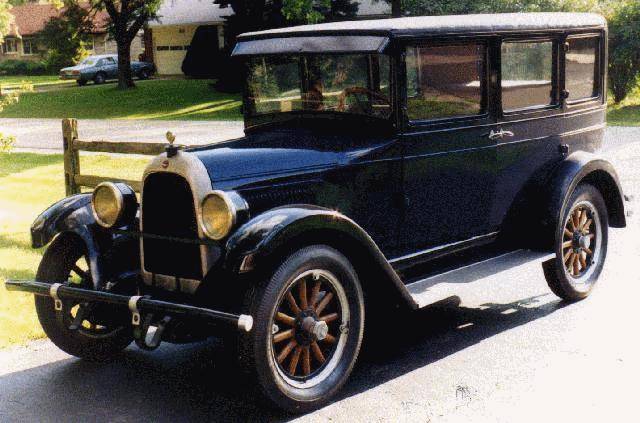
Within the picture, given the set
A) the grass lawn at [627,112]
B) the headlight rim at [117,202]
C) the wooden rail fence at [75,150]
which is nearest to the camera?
the headlight rim at [117,202]

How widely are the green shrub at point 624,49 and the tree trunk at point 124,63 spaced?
23.0 meters

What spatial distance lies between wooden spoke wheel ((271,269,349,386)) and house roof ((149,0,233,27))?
40928mm

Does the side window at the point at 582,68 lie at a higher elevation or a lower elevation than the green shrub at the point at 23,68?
higher

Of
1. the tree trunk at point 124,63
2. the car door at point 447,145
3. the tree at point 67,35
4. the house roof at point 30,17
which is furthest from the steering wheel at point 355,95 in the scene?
the house roof at point 30,17

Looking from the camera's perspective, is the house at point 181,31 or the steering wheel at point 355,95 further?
the house at point 181,31

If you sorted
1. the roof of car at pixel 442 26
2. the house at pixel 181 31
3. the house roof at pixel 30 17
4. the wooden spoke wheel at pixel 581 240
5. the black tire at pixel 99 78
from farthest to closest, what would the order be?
1. the house roof at pixel 30 17
2. the black tire at pixel 99 78
3. the house at pixel 181 31
4. the wooden spoke wheel at pixel 581 240
5. the roof of car at pixel 442 26

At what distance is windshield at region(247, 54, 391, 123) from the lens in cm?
529

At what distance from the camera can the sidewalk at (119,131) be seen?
19541 millimetres

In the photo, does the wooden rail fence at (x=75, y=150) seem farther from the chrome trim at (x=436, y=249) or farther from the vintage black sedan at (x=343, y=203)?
the chrome trim at (x=436, y=249)

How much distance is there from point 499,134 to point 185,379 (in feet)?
8.83

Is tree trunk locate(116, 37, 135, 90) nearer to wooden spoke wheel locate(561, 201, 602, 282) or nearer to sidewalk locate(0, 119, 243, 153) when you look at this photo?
sidewalk locate(0, 119, 243, 153)

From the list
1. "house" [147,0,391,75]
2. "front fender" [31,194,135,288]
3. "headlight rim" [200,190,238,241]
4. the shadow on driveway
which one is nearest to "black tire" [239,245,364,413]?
the shadow on driveway

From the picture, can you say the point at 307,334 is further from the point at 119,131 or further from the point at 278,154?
the point at 119,131

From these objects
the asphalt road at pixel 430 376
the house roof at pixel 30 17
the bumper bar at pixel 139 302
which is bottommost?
the asphalt road at pixel 430 376
